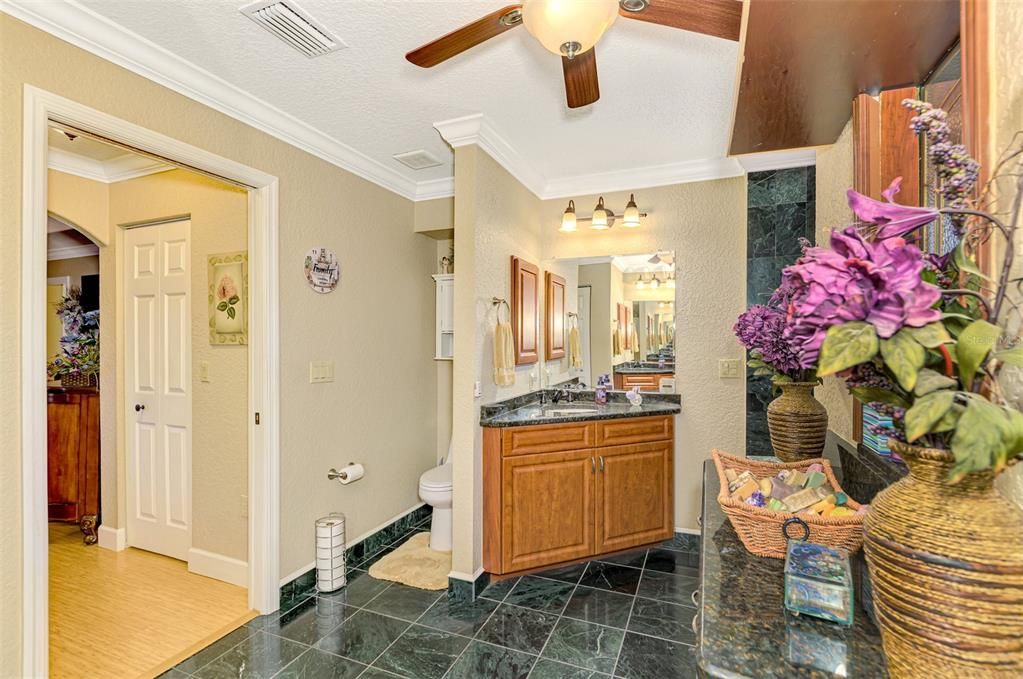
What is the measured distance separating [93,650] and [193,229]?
2.26 m

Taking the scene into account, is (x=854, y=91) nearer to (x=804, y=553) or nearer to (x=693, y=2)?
(x=693, y=2)

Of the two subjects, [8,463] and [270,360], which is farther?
[270,360]

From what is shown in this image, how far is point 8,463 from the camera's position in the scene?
1.58m

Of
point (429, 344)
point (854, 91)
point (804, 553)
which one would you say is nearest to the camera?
point (804, 553)

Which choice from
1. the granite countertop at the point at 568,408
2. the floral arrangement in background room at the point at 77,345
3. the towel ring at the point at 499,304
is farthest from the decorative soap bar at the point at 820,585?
the floral arrangement in background room at the point at 77,345

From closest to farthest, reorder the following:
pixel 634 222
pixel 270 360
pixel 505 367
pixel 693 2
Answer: pixel 693 2 < pixel 270 360 < pixel 505 367 < pixel 634 222

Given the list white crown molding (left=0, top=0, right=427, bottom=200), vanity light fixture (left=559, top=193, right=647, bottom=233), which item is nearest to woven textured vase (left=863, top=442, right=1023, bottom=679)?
white crown molding (left=0, top=0, right=427, bottom=200)

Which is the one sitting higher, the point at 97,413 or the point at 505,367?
the point at 505,367

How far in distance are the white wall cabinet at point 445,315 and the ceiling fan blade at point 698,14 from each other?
103 inches

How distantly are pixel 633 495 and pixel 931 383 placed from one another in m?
2.63

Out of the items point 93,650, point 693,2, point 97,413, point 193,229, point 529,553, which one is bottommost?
point 93,650

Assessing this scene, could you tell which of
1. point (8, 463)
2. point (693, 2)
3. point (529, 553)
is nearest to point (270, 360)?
point (8, 463)

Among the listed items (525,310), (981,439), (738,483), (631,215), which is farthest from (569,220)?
(981,439)

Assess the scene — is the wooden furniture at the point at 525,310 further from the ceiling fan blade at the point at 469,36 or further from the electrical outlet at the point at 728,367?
the ceiling fan blade at the point at 469,36
